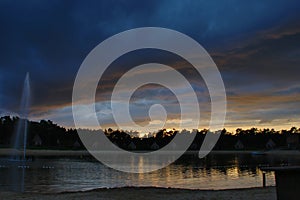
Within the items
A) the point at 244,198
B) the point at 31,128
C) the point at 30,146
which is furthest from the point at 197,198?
the point at 31,128

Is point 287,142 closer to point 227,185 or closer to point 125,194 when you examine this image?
point 227,185

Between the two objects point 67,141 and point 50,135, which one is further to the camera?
point 67,141

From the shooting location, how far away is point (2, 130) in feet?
470

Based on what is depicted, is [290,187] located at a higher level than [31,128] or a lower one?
lower

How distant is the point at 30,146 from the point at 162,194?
129128mm

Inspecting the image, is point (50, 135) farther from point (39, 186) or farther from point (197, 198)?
point (197, 198)

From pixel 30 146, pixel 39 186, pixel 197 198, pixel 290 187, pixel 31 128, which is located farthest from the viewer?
pixel 31 128

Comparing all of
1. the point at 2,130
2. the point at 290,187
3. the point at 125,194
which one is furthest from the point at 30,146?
the point at 290,187

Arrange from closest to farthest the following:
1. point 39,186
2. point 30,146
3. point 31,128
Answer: point 39,186, point 30,146, point 31,128

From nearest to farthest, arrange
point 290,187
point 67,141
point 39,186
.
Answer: point 290,187 < point 39,186 < point 67,141

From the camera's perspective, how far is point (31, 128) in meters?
155

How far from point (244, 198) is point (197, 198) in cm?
220

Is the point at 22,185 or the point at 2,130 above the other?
the point at 2,130

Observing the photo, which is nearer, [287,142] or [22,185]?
[22,185]
